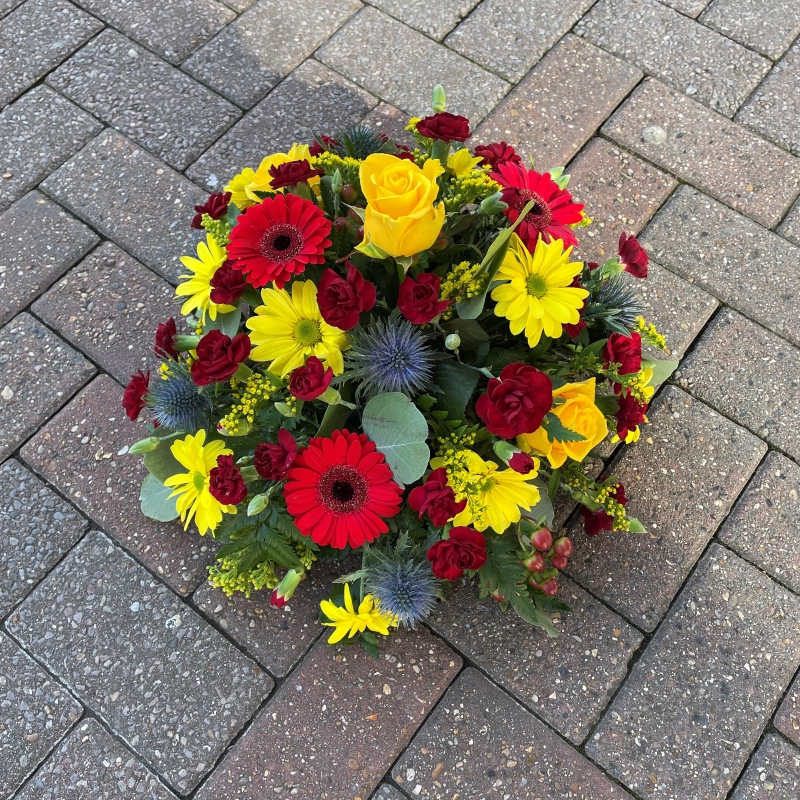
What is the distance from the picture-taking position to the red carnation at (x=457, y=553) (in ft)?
4.26

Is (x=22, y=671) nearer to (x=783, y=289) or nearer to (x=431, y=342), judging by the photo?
(x=431, y=342)

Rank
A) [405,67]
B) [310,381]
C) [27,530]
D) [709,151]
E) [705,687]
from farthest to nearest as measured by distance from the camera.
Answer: [405,67]
[709,151]
[27,530]
[705,687]
[310,381]

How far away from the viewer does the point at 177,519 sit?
69.9 inches

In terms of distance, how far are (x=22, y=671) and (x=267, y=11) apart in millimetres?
2056

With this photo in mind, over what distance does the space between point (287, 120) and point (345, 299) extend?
1.29m

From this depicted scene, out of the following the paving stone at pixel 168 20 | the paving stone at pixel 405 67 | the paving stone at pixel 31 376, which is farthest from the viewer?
the paving stone at pixel 168 20

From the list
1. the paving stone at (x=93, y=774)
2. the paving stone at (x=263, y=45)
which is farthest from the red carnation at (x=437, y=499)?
the paving stone at (x=263, y=45)

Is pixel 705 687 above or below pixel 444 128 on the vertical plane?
below

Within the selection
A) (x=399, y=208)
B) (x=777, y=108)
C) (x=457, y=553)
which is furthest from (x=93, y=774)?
(x=777, y=108)

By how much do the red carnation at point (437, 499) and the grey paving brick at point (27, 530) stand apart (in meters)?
0.91

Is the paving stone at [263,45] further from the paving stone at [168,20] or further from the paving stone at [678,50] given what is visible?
the paving stone at [678,50]

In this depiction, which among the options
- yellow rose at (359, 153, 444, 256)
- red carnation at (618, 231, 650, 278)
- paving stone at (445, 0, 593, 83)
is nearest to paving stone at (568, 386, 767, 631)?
red carnation at (618, 231, 650, 278)

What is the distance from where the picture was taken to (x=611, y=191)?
7.14ft

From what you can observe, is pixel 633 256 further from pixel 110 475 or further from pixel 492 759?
pixel 110 475
